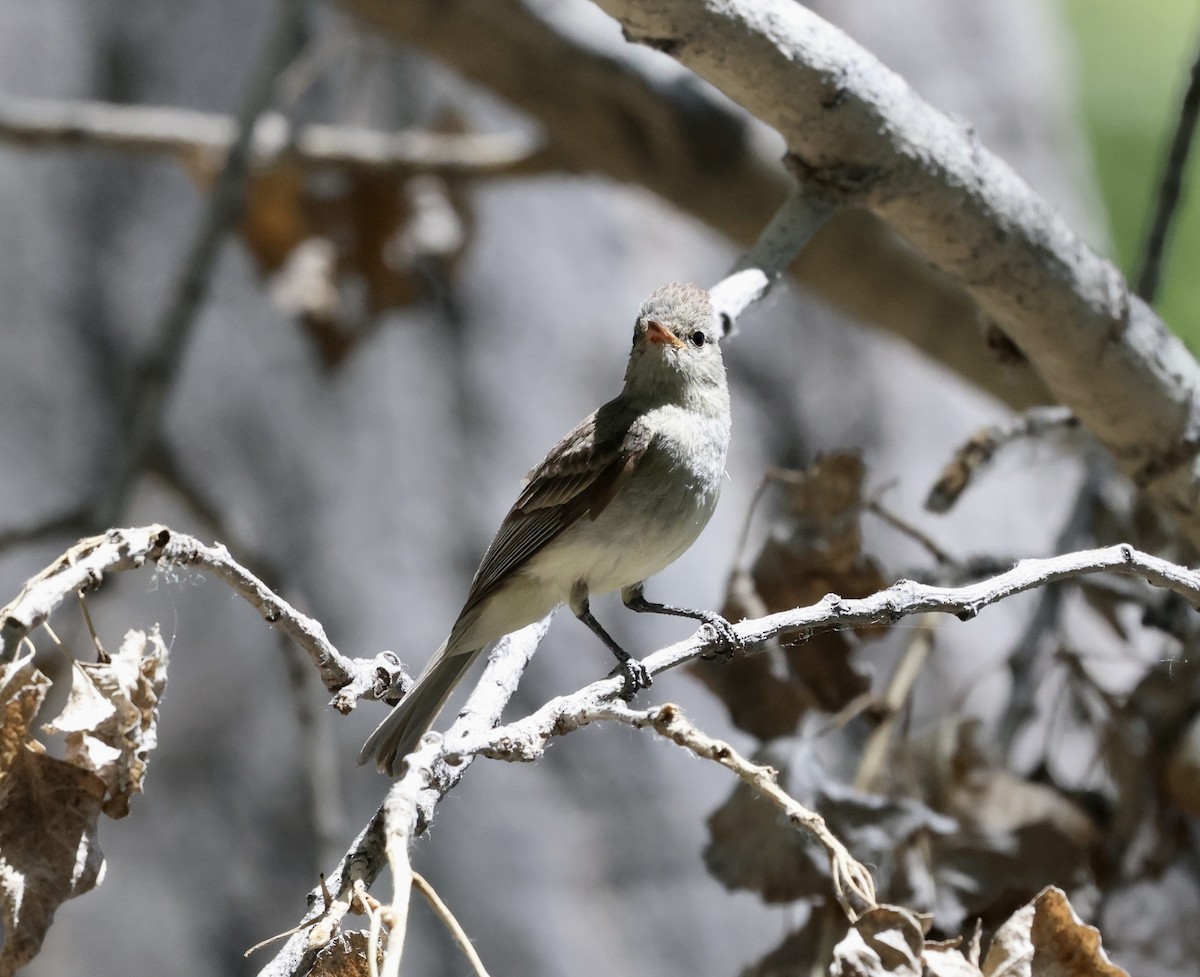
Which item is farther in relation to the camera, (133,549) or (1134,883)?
(1134,883)

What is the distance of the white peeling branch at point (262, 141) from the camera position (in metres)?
4.12

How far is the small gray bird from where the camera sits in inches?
106

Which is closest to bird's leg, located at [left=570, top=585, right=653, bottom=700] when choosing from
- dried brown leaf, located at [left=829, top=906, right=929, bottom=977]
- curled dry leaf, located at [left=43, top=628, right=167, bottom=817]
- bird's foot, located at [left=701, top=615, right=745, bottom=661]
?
bird's foot, located at [left=701, top=615, right=745, bottom=661]

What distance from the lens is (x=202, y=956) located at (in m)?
5.62

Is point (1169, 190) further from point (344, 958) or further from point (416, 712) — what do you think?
point (344, 958)

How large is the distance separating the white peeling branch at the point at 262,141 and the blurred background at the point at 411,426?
4 centimetres

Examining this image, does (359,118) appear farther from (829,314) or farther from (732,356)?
(829,314)

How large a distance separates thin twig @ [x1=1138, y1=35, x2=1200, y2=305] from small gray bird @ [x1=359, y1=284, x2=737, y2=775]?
130 centimetres

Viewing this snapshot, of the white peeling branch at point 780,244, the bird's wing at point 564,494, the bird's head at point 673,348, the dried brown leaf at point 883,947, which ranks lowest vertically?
the dried brown leaf at point 883,947

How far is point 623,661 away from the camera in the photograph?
2465 millimetres

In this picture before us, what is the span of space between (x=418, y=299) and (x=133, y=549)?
4.83 meters

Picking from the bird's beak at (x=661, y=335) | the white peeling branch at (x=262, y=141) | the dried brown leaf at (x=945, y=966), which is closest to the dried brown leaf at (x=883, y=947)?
the dried brown leaf at (x=945, y=966)

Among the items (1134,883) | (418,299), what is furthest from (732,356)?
(1134,883)

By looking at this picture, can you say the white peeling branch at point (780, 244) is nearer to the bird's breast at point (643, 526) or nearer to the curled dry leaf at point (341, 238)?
the bird's breast at point (643, 526)
